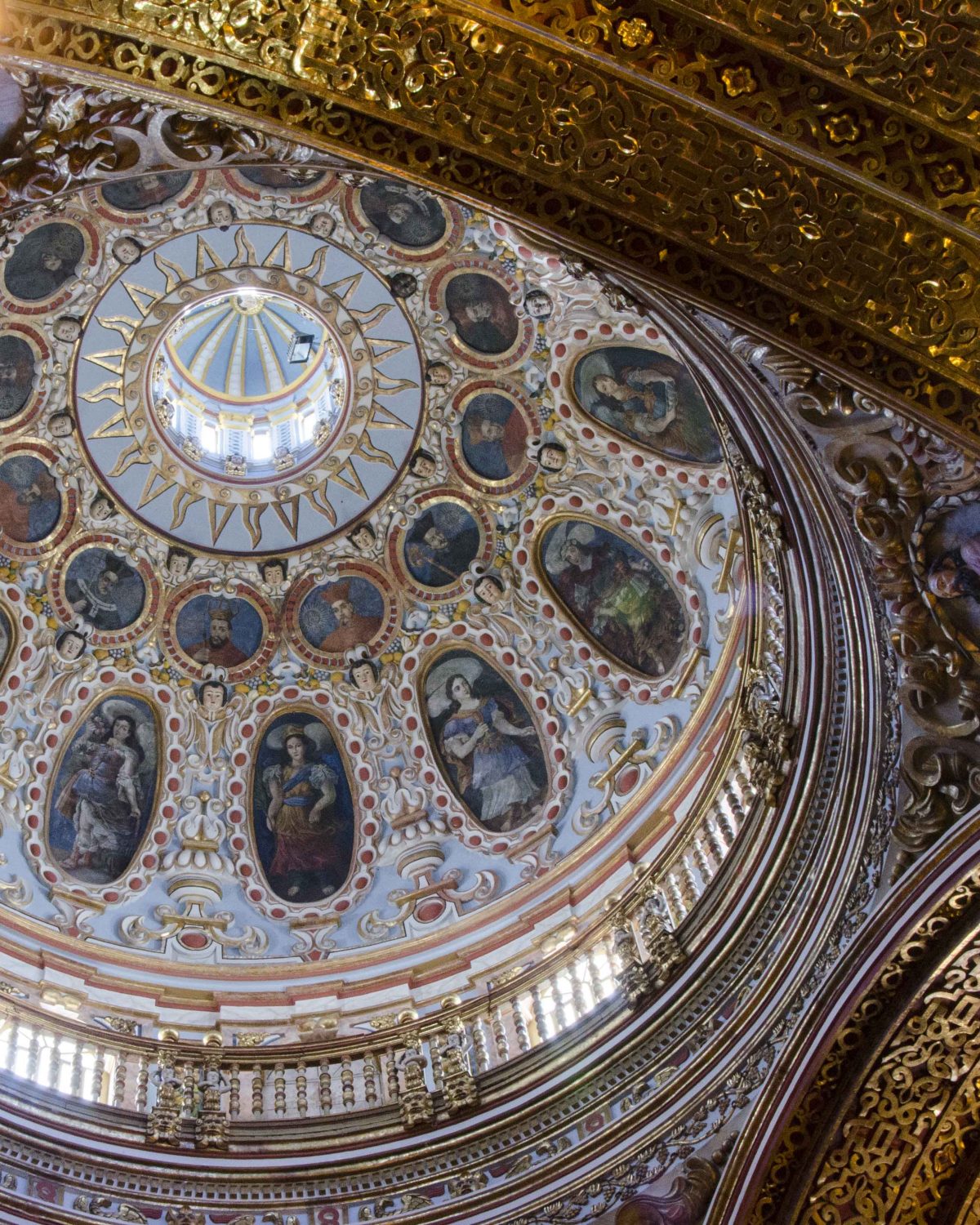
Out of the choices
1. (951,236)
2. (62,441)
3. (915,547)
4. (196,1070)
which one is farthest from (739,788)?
(62,441)

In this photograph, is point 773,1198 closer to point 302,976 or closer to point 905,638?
point 905,638

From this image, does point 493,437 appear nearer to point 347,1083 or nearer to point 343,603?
point 343,603

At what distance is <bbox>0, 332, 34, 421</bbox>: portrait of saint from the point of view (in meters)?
17.2

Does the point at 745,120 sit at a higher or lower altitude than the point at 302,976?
lower

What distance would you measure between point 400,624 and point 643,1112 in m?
7.75

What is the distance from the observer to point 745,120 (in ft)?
→ 26.6

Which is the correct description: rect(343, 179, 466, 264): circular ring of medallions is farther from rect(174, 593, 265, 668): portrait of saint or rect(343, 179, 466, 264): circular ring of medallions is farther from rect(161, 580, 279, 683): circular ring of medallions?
rect(174, 593, 265, 668): portrait of saint

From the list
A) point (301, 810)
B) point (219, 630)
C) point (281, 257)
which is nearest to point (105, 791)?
point (301, 810)

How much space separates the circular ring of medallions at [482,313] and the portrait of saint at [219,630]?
13.6 ft

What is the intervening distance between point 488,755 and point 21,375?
22.8 feet

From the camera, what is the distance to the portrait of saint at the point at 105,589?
59.6 feet

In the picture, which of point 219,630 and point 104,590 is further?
point 219,630

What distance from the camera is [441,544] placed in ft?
60.8

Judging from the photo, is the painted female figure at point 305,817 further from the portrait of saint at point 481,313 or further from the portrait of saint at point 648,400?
the portrait of saint at point 648,400
